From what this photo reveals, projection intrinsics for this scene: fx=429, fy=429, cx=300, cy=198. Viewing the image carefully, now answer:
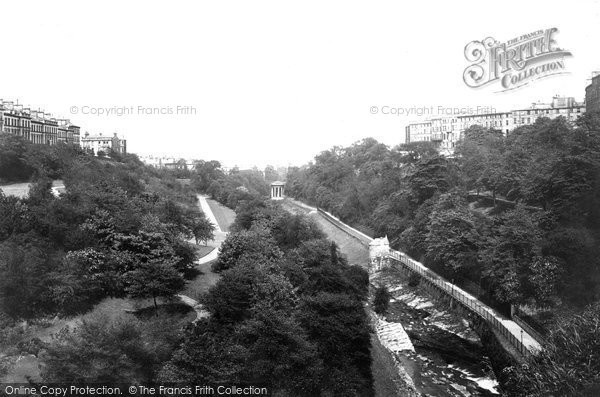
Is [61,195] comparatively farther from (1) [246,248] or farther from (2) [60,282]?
(1) [246,248]

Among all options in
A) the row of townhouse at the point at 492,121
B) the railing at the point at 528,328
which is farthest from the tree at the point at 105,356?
the row of townhouse at the point at 492,121

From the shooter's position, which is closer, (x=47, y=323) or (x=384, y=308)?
(x=47, y=323)

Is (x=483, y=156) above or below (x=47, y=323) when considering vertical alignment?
above

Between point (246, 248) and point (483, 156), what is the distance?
1169 inches

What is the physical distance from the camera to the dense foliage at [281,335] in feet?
53.9

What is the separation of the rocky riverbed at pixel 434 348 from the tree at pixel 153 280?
1272 centimetres

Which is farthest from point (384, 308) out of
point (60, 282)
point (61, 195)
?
point (61, 195)

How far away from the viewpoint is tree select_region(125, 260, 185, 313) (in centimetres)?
2186

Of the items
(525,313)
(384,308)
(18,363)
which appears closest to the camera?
(18,363)

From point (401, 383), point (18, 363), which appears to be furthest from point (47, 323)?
point (401, 383)

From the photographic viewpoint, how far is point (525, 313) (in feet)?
75.9

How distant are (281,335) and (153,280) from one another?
813cm

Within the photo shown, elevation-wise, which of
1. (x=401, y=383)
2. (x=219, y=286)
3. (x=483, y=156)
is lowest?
(x=401, y=383)

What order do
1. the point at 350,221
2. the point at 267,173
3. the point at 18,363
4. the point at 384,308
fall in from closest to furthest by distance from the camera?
the point at 18,363, the point at 384,308, the point at 350,221, the point at 267,173
